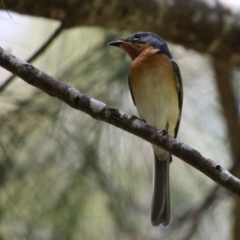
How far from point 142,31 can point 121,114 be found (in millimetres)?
1187

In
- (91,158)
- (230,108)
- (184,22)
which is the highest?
(184,22)

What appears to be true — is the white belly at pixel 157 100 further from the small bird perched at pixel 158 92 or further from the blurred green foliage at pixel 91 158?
the blurred green foliage at pixel 91 158

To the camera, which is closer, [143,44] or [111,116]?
[111,116]

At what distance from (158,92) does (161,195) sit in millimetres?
500

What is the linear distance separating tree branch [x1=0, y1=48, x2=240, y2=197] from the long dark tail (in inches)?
29.1

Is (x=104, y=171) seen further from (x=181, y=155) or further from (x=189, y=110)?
(x=181, y=155)

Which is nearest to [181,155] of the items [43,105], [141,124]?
[141,124]

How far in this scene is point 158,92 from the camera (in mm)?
2715

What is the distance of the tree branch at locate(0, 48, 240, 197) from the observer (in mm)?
1788

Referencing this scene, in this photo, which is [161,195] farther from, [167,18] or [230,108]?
[167,18]

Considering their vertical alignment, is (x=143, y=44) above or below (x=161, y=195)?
above

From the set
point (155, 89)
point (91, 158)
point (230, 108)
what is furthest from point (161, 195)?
point (230, 108)

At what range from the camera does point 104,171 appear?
9.72 ft

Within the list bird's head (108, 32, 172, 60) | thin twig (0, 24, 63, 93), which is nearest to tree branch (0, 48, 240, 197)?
thin twig (0, 24, 63, 93)
